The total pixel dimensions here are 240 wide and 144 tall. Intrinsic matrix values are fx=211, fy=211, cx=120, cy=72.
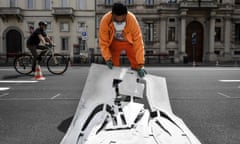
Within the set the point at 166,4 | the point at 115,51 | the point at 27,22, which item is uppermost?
the point at 166,4

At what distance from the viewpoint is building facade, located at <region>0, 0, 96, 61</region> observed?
27.0 metres

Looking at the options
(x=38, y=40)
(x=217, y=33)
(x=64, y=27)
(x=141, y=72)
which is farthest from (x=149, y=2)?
(x=141, y=72)

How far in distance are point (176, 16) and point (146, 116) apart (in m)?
26.8

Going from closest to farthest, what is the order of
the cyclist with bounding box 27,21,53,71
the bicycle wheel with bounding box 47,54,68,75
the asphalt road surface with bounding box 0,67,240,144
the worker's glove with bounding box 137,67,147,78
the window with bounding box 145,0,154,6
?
the asphalt road surface with bounding box 0,67,240,144, the worker's glove with bounding box 137,67,147,78, the cyclist with bounding box 27,21,53,71, the bicycle wheel with bounding box 47,54,68,75, the window with bounding box 145,0,154,6

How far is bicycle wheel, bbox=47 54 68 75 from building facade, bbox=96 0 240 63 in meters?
20.4

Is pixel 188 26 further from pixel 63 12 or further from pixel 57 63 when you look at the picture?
pixel 57 63

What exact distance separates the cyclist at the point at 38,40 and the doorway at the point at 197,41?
Result: 77.9ft

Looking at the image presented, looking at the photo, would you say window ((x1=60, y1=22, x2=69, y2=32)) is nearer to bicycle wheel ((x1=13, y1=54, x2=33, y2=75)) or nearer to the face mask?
bicycle wheel ((x1=13, y1=54, x2=33, y2=75))

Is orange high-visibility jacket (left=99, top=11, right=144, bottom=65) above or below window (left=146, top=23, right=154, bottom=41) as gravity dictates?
below

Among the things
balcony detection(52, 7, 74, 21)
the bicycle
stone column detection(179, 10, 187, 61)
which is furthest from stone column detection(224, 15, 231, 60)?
the bicycle

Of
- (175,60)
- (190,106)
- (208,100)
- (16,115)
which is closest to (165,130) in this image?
(190,106)

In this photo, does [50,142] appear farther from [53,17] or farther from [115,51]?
[53,17]

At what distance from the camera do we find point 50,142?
2.09m

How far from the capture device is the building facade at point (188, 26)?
26469mm
